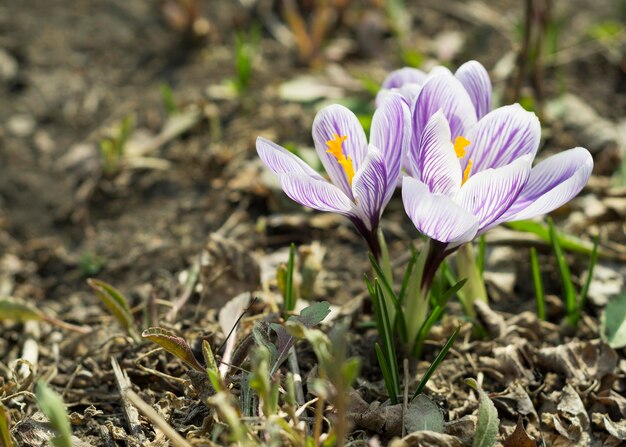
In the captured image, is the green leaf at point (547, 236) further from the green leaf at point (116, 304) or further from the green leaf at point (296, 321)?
the green leaf at point (116, 304)

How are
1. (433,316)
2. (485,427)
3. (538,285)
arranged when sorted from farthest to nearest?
(538,285) < (433,316) < (485,427)

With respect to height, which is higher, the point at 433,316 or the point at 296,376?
the point at 433,316

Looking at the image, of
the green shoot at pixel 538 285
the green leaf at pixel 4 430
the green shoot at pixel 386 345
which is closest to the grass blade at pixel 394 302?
the green shoot at pixel 386 345

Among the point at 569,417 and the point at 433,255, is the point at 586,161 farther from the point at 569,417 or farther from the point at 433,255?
the point at 569,417

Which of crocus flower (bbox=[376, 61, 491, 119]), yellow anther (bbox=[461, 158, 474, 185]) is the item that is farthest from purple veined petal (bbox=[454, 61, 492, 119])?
yellow anther (bbox=[461, 158, 474, 185])

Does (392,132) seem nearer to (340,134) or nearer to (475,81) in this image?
(340,134)

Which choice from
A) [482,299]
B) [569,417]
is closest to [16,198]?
[482,299]

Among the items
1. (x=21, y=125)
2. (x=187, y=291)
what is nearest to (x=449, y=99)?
(x=187, y=291)
